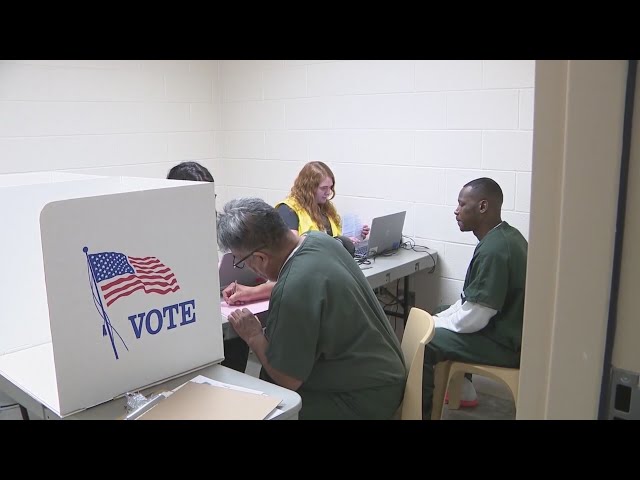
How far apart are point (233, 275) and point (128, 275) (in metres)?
1.09

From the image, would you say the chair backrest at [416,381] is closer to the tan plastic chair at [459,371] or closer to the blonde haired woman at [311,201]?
the tan plastic chair at [459,371]

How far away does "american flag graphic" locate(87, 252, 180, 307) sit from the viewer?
1313 mm

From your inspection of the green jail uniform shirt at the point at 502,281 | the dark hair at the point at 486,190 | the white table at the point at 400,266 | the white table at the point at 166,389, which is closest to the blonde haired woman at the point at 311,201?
the white table at the point at 400,266

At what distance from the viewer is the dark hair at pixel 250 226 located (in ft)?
5.78

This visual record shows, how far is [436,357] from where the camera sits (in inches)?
104

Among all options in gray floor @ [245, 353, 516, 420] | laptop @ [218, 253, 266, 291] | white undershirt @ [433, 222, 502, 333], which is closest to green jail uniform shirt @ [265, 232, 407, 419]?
laptop @ [218, 253, 266, 291]

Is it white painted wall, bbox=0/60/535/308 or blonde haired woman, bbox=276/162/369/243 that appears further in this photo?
blonde haired woman, bbox=276/162/369/243

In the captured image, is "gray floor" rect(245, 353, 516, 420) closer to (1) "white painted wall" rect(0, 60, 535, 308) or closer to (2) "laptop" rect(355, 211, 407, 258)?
(1) "white painted wall" rect(0, 60, 535, 308)

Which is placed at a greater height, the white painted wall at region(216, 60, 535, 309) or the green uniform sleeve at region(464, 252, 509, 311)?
the white painted wall at region(216, 60, 535, 309)

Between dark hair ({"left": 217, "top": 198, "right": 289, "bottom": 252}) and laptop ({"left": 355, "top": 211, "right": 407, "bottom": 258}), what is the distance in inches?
68.2

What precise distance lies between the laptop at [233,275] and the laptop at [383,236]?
114 centimetres

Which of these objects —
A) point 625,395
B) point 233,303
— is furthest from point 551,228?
point 233,303

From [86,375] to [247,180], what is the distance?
3.51 meters

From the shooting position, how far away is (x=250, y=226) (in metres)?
1.76
